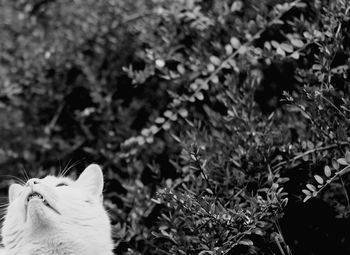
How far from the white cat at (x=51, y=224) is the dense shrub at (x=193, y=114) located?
0.35m

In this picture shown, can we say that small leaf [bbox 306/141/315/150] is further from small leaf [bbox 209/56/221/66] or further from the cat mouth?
the cat mouth

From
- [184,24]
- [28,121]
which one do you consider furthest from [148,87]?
[28,121]

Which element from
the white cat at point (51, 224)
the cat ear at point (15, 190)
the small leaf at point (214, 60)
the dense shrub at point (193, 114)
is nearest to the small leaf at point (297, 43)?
the dense shrub at point (193, 114)

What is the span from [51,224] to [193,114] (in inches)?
62.6

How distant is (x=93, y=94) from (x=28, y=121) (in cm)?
83

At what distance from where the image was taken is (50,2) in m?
4.88

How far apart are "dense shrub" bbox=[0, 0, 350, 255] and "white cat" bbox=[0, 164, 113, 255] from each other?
1.15 feet

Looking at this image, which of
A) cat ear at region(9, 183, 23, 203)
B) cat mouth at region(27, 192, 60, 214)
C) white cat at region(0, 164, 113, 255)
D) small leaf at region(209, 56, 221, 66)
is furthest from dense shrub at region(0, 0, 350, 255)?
cat ear at region(9, 183, 23, 203)

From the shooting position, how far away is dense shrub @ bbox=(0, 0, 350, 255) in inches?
110

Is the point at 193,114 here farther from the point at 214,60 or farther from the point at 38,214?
the point at 38,214

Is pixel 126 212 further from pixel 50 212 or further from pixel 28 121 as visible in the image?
pixel 28 121

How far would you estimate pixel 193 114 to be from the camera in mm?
3889

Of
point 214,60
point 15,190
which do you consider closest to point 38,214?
point 15,190

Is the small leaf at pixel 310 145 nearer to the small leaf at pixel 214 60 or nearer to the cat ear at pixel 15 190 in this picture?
the small leaf at pixel 214 60
